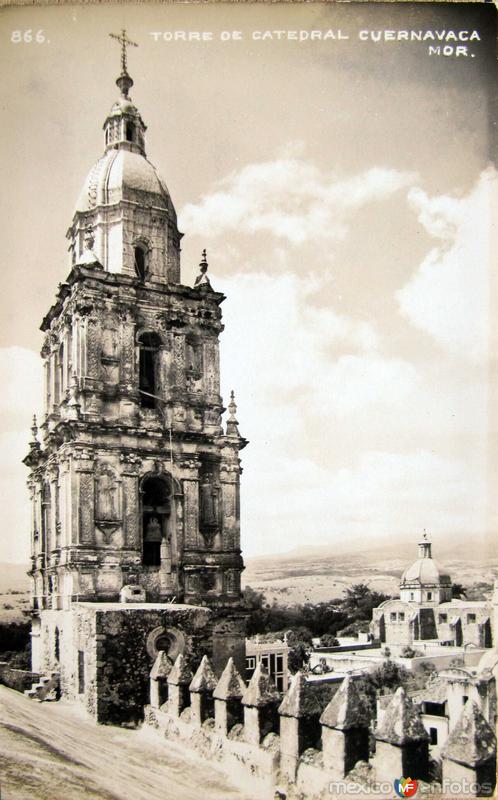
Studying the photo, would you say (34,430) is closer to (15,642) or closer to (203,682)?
(15,642)

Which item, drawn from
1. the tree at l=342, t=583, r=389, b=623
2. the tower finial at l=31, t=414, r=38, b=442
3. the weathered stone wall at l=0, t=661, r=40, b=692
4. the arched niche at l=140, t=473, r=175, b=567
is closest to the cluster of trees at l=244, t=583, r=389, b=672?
the tree at l=342, t=583, r=389, b=623

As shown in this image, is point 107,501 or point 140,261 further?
point 140,261

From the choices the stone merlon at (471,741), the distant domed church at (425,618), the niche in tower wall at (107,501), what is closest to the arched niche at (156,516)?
the niche in tower wall at (107,501)

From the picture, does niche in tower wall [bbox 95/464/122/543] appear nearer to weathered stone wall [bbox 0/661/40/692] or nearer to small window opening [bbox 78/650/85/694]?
small window opening [bbox 78/650/85/694]

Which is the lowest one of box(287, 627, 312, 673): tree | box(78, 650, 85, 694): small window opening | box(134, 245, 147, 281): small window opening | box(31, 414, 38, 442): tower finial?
box(287, 627, 312, 673): tree

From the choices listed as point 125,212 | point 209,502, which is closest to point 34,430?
point 209,502

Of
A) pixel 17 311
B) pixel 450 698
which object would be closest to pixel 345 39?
pixel 17 311

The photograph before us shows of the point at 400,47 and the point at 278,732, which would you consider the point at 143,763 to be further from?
the point at 400,47

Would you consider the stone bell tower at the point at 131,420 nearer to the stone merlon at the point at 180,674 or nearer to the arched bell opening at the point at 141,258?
the arched bell opening at the point at 141,258
